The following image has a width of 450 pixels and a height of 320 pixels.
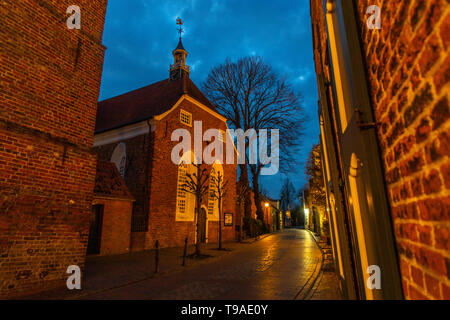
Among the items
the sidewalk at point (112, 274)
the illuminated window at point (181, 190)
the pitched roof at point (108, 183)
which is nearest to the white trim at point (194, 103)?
the illuminated window at point (181, 190)

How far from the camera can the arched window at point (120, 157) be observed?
18297 mm

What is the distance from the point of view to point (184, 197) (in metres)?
18.7

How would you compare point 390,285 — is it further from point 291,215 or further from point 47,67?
point 291,215

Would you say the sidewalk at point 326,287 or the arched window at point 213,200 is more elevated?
the arched window at point 213,200

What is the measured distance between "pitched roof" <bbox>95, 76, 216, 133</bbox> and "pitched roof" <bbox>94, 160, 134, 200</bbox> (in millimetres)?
4304

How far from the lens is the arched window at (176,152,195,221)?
18.2 metres

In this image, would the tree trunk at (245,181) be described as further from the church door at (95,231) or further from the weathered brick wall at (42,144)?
the weathered brick wall at (42,144)

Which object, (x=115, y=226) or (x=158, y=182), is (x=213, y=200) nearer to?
(x=158, y=182)

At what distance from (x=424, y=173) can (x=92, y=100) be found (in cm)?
887

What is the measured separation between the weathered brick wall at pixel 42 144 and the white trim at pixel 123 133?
9.48 meters

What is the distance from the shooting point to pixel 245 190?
2283 cm

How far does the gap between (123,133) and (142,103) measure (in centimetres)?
416

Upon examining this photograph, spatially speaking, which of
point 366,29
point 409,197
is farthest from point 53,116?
point 409,197

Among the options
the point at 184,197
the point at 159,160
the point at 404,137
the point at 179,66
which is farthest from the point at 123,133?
the point at 404,137
